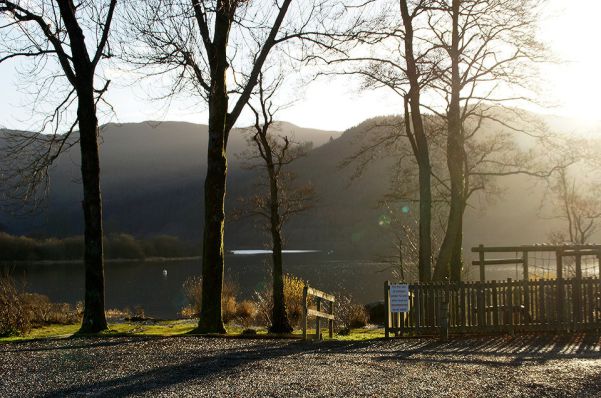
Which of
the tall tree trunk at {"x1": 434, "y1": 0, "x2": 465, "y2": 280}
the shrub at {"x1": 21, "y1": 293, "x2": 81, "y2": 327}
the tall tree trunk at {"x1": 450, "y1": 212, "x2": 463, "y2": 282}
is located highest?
the tall tree trunk at {"x1": 434, "y1": 0, "x2": 465, "y2": 280}

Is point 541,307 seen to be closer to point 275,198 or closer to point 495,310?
point 495,310

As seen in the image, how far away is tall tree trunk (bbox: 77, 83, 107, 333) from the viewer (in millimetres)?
20078

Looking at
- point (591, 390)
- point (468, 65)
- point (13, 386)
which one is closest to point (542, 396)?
point (591, 390)

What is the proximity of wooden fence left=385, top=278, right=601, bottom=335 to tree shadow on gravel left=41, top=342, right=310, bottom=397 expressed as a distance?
4.33 meters

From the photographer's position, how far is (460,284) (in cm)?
1830

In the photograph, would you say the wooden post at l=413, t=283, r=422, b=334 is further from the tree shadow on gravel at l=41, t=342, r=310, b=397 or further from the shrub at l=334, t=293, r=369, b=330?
the shrub at l=334, t=293, r=369, b=330

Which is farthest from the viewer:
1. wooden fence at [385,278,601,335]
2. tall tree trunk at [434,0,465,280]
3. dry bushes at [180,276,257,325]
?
dry bushes at [180,276,257,325]

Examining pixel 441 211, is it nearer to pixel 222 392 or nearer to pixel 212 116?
pixel 212 116

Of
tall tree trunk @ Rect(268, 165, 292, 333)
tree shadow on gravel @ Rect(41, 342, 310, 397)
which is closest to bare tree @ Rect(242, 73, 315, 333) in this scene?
tall tree trunk @ Rect(268, 165, 292, 333)

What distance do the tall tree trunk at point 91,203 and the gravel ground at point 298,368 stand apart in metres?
3.36

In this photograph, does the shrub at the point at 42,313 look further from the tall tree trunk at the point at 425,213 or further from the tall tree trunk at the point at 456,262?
the tall tree trunk at the point at 456,262

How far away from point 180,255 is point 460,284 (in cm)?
9371

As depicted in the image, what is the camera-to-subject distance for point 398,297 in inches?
708

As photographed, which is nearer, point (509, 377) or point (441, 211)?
point (509, 377)
